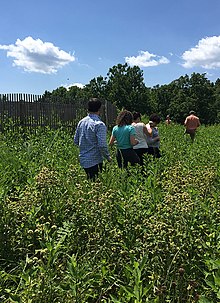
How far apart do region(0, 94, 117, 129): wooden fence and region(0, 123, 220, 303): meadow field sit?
9.47m

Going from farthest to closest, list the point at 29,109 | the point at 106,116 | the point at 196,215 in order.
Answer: the point at 106,116, the point at 29,109, the point at 196,215

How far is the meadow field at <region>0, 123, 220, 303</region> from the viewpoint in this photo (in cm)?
250

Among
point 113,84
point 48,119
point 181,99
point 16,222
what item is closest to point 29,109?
point 48,119

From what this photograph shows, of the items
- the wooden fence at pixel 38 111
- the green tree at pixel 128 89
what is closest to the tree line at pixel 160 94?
the green tree at pixel 128 89

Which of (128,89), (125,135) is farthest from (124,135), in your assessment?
(128,89)

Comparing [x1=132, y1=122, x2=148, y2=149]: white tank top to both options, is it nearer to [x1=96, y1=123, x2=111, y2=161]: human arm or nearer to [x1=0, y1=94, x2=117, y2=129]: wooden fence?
[x1=96, y1=123, x2=111, y2=161]: human arm

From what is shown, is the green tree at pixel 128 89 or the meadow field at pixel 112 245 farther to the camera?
the green tree at pixel 128 89

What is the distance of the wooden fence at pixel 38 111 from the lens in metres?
13.9

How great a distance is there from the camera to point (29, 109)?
14703 mm

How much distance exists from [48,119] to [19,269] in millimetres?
12687

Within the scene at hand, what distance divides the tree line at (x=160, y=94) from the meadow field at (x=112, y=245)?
2997 inches

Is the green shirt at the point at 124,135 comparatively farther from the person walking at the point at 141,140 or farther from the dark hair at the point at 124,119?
the person walking at the point at 141,140

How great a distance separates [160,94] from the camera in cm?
8906

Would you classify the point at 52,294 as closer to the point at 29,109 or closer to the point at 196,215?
the point at 196,215
